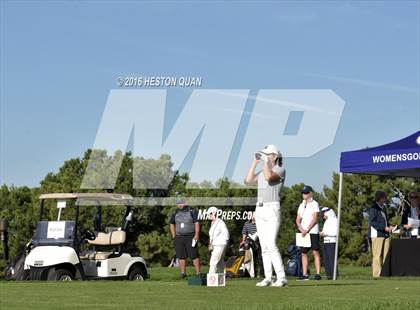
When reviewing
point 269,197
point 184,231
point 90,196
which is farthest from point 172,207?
point 269,197

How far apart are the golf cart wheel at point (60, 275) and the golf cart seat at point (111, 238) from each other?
125 cm

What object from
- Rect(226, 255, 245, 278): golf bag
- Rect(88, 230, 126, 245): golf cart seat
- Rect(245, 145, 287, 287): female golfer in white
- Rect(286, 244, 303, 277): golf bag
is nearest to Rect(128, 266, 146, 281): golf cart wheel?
Rect(88, 230, 126, 245): golf cart seat

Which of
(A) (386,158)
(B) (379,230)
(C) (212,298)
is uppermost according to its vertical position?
(A) (386,158)

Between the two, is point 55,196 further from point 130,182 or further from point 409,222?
point 130,182

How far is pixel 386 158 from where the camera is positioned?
54.3 feet

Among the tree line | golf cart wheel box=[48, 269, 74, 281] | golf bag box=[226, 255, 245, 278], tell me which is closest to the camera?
golf cart wheel box=[48, 269, 74, 281]

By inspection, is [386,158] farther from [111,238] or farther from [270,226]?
[270,226]

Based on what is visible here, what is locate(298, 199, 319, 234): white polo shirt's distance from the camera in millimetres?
15988

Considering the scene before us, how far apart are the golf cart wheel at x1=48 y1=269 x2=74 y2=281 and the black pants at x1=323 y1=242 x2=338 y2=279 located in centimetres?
498

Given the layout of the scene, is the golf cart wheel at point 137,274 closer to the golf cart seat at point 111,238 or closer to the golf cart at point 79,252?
the golf cart at point 79,252

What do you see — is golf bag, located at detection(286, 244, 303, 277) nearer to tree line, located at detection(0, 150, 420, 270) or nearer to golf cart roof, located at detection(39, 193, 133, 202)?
golf cart roof, located at detection(39, 193, 133, 202)

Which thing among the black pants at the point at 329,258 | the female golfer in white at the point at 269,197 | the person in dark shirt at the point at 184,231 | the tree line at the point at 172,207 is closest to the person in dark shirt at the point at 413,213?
the black pants at the point at 329,258

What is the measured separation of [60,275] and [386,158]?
21.6ft

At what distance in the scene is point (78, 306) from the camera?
8133mm
